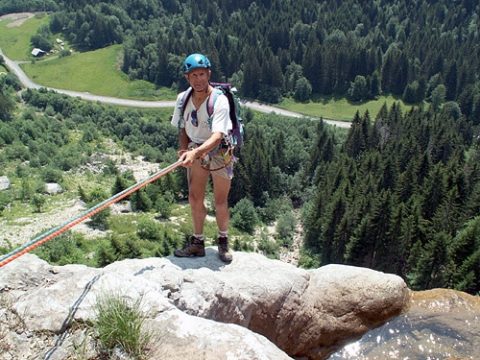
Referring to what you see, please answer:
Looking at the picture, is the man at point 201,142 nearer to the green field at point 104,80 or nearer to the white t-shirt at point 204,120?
the white t-shirt at point 204,120

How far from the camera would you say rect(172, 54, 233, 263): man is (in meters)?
9.33

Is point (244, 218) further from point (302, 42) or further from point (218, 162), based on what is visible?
point (302, 42)

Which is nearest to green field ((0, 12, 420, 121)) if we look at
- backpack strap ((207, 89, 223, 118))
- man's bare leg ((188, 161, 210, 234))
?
man's bare leg ((188, 161, 210, 234))

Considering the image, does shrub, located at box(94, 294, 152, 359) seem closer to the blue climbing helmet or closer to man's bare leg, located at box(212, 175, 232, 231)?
man's bare leg, located at box(212, 175, 232, 231)

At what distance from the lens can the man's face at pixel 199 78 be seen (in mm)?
9410

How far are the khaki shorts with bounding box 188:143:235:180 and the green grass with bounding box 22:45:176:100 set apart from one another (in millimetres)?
130421

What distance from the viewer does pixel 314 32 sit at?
159 metres

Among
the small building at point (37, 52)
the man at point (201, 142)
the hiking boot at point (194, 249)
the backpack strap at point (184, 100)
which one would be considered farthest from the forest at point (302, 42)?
the backpack strap at point (184, 100)

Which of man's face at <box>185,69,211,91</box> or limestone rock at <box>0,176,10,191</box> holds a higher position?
man's face at <box>185,69,211,91</box>

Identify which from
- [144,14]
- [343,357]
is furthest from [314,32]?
[343,357]

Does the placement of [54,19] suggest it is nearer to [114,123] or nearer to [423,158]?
[114,123]

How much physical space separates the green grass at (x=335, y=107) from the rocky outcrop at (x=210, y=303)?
11768 cm

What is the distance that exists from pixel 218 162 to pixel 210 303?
3.05 m

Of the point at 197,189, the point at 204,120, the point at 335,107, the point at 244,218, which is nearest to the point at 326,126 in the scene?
the point at 335,107
